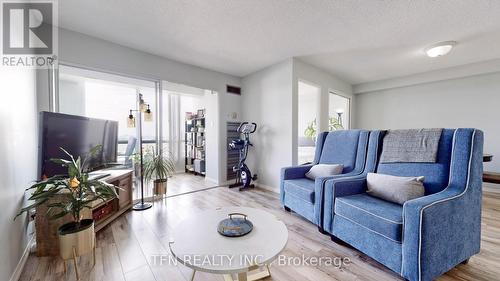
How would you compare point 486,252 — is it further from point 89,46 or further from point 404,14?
point 89,46

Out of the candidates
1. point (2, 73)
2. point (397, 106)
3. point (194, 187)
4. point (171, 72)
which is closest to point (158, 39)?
point (171, 72)

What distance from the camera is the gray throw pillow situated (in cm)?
157

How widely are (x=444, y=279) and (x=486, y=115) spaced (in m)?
3.91

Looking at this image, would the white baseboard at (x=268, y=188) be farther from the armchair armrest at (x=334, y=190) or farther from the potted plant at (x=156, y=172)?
the potted plant at (x=156, y=172)

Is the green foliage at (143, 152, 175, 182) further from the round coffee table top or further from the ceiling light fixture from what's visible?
the ceiling light fixture

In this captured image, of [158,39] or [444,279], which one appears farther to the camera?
[158,39]

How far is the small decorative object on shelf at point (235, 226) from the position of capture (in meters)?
1.18

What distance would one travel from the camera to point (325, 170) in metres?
2.39

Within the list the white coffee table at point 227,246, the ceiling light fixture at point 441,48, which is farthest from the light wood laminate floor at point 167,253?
the ceiling light fixture at point 441,48

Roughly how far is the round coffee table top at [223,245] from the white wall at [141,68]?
8.01 ft

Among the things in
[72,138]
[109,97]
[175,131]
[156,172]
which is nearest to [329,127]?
[156,172]

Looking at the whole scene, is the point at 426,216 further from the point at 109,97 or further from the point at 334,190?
the point at 109,97

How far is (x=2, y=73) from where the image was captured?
1326 mm

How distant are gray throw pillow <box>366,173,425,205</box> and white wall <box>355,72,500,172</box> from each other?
137 inches
